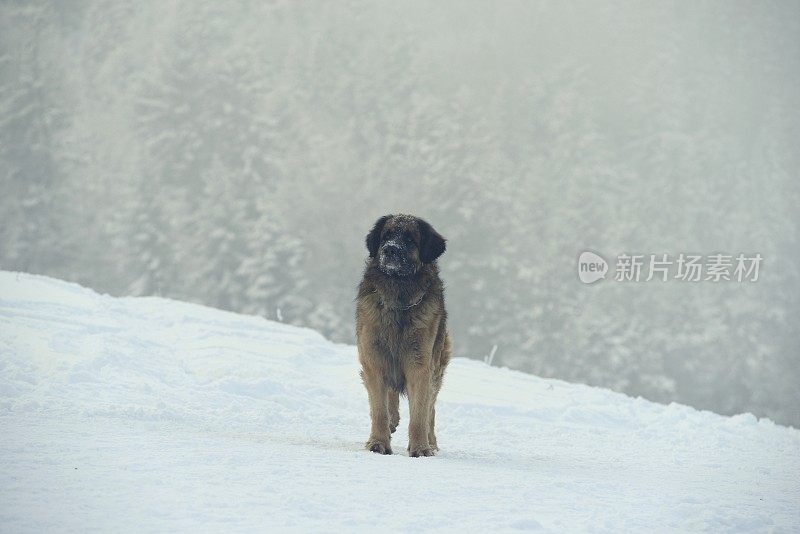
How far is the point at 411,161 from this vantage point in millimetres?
48625

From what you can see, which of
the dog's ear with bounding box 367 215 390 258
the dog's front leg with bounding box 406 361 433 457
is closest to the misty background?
the dog's ear with bounding box 367 215 390 258

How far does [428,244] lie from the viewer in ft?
26.4

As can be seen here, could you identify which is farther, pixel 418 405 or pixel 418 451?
pixel 418 405

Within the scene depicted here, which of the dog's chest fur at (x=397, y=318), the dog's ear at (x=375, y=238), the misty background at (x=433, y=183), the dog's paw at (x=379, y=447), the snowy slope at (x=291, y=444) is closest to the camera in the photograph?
the snowy slope at (x=291, y=444)

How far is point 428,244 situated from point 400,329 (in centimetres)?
85

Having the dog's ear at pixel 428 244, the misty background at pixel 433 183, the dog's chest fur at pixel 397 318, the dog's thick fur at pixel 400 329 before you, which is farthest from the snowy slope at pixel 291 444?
the misty background at pixel 433 183

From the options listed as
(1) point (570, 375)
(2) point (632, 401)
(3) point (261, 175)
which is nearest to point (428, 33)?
(3) point (261, 175)

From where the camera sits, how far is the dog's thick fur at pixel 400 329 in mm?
7672

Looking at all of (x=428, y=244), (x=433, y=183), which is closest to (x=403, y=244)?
(x=428, y=244)

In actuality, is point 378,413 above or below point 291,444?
above

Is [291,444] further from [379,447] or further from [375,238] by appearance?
[375,238]

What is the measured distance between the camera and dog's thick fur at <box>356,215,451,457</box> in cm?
767

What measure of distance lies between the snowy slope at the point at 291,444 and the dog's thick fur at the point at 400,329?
0.98 feet

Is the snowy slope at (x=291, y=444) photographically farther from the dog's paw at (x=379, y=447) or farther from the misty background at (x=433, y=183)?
the misty background at (x=433, y=183)
